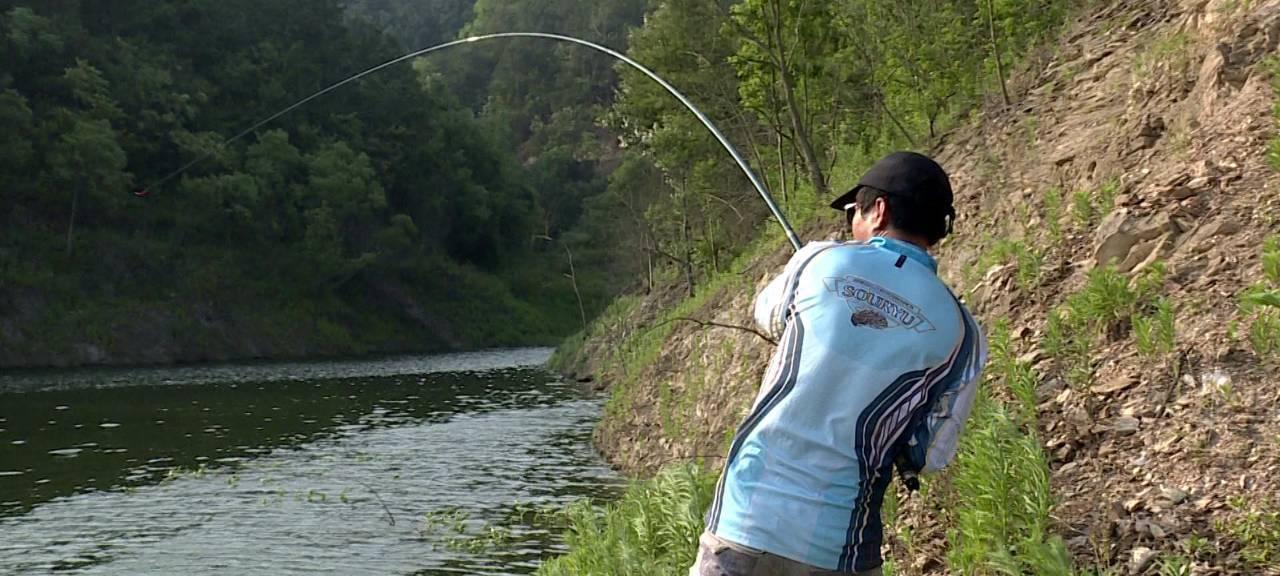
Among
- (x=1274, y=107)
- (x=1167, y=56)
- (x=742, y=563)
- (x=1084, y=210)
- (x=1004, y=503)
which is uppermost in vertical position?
(x=1167, y=56)

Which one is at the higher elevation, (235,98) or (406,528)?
(235,98)

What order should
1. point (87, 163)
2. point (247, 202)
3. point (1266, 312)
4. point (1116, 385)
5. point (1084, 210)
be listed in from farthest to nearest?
point (247, 202)
point (87, 163)
point (1084, 210)
point (1116, 385)
point (1266, 312)

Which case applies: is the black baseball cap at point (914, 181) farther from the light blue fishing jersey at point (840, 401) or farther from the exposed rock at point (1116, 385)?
the exposed rock at point (1116, 385)

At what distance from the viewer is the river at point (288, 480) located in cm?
1275

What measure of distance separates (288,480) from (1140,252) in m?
13.8

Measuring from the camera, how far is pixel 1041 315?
702 centimetres

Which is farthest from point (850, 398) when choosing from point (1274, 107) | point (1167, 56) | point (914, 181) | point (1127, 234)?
point (1167, 56)

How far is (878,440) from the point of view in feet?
10.1

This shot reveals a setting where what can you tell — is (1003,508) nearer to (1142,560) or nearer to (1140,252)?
(1142,560)

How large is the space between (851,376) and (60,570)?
1112 centimetres

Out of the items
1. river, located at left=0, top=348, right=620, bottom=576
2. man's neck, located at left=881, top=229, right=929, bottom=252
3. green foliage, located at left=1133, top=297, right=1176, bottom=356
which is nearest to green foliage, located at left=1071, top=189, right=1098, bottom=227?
Result: green foliage, located at left=1133, top=297, right=1176, bottom=356

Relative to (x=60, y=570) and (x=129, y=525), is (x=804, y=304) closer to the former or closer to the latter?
(x=60, y=570)

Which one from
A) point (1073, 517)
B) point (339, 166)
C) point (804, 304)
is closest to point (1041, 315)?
point (1073, 517)

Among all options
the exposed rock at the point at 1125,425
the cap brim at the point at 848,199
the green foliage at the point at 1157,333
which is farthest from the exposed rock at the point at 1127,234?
the cap brim at the point at 848,199
